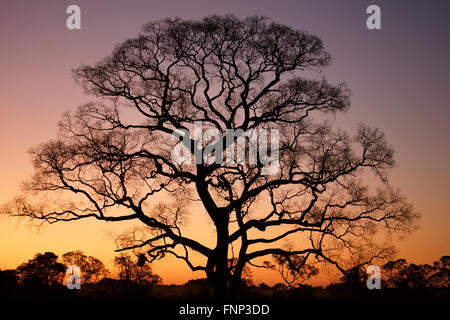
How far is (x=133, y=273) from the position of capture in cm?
4094

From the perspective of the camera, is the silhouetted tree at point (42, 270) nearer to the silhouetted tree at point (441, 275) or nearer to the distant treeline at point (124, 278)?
the distant treeline at point (124, 278)

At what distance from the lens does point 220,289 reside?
62.3 feet

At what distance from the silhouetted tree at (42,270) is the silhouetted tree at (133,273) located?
6.52 m

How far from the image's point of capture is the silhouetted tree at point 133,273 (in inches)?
1490

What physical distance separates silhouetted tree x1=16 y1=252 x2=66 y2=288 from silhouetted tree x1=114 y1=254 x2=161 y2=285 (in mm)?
6521

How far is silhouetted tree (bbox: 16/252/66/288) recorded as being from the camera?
Answer: 41.5 m

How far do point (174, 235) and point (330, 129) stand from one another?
306 inches

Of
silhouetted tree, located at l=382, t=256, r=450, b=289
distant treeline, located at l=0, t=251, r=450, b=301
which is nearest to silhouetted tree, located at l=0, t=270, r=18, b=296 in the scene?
distant treeline, located at l=0, t=251, r=450, b=301

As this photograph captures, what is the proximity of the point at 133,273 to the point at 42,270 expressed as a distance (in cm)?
876

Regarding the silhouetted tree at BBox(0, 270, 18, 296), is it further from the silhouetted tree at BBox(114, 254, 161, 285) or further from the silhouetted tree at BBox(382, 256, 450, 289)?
the silhouetted tree at BBox(382, 256, 450, 289)
